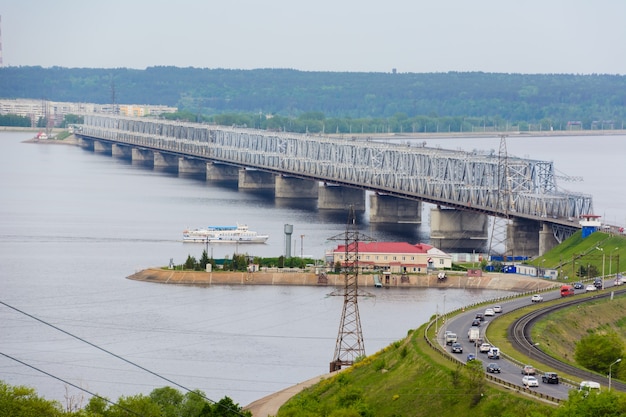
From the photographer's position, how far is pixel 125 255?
95000 millimetres

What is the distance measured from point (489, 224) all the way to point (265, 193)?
4088 cm

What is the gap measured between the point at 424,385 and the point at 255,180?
112 meters

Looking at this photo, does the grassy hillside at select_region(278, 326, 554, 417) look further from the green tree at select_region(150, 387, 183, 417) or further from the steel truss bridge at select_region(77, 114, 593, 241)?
the steel truss bridge at select_region(77, 114, 593, 241)

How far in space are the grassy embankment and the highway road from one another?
0.78 metres

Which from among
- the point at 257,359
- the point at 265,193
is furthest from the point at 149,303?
the point at 265,193

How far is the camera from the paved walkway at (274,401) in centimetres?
5291

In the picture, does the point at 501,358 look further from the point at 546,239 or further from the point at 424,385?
the point at 546,239

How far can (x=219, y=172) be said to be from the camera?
177375 mm

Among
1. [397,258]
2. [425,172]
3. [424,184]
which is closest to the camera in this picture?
[397,258]

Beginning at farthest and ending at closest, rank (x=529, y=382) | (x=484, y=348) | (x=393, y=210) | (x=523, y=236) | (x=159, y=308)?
(x=393, y=210) < (x=523, y=236) < (x=159, y=308) < (x=484, y=348) < (x=529, y=382)

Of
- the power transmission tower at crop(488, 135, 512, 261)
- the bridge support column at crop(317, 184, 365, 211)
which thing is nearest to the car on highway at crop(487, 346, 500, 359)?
the power transmission tower at crop(488, 135, 512, 261)

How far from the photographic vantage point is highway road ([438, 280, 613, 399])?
48812 mm

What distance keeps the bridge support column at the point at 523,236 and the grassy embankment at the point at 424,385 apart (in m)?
32.9

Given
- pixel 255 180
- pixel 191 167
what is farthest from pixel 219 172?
pixel 255 180
